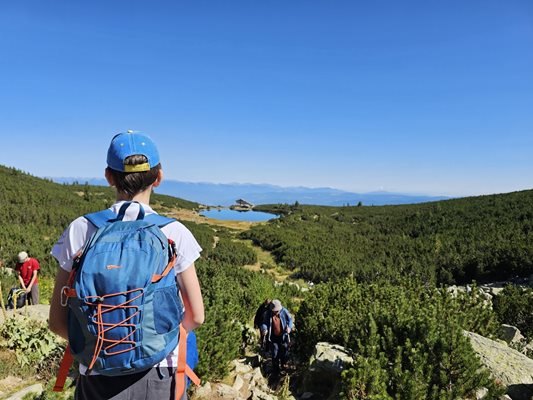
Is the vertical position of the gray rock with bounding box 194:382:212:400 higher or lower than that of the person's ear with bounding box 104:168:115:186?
lower

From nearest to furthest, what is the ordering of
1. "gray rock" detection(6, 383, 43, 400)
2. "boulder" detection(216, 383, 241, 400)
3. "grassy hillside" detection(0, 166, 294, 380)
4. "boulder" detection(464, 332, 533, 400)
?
"gray rock" detection(6, 383, 43, 400) → "boulder" detection(464, 332, 533, 400) → "boulder" detection(216, 383, 241, 400) → "grassy hillside" detection(0, 166, 294, 380)

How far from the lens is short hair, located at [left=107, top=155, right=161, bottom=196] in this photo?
1778 mm

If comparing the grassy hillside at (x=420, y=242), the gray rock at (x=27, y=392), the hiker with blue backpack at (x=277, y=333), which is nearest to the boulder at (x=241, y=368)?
the hiker with blue backpack at (x=277, y=333)

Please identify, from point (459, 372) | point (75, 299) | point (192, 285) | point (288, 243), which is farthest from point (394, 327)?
point (288, 243)

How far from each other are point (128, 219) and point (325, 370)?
15.7ft

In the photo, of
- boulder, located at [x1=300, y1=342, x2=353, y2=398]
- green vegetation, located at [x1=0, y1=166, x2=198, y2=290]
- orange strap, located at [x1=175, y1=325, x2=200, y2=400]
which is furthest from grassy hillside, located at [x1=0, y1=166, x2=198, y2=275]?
orange strap, located at [x1=175, y1=325, x2=200, y2=400]

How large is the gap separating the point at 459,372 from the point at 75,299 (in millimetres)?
4475

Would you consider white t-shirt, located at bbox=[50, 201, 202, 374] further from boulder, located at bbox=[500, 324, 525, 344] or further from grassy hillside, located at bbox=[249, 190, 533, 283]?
grassy hillside, located at bbox=[249, 190, 533, 283]

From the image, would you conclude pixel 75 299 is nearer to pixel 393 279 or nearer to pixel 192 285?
pixel 192 285

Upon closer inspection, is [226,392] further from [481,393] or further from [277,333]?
[481,393]

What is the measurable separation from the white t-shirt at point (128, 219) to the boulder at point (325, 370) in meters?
4.27

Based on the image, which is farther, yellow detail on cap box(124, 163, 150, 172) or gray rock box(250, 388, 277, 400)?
gray rock box(250, 388, 277, 400)

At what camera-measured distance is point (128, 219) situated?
1729 mm

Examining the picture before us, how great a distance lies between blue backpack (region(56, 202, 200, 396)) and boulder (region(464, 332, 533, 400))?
4656mm
